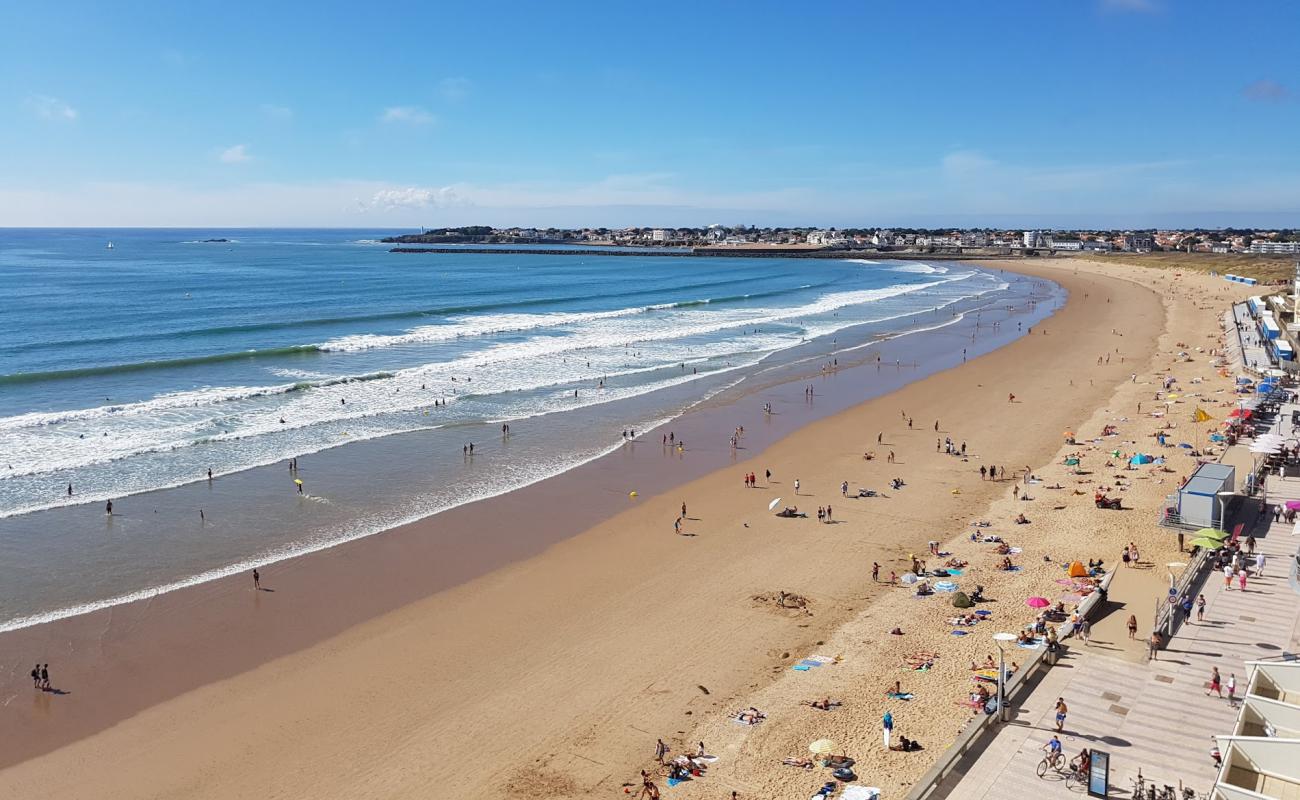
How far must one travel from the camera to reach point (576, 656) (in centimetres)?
1795

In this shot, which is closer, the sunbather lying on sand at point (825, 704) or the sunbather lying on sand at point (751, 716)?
the sunbather lying on sand at point (751, 716)

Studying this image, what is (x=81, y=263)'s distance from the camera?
123m

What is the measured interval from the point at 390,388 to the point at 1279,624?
37.3 metres

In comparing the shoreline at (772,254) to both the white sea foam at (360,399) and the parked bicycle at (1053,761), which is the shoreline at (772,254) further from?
the parked bicycle at (1053,761)

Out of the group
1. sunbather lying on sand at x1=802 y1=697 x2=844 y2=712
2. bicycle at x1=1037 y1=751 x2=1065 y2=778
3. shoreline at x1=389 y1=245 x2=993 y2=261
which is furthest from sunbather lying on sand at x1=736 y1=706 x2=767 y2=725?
shoreline at x1=389 y1=245 x2=993 y2=261

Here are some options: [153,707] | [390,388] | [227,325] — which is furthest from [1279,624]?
[227,325]

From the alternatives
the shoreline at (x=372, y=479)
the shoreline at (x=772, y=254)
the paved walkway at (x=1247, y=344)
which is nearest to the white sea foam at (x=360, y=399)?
the shoreline at (x=372, y=479)

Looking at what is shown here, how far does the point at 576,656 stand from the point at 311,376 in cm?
3314

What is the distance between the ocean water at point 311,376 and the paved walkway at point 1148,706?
17.8 m

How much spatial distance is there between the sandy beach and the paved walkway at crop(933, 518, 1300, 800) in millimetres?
1292

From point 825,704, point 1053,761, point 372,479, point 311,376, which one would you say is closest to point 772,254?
point 311,376

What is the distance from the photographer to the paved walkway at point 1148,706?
12.9m

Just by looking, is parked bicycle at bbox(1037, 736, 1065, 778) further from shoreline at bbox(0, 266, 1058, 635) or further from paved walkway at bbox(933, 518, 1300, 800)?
shoreline at bbox(0, 266, 1058, 635)

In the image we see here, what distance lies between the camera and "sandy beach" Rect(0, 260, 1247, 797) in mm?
14430
